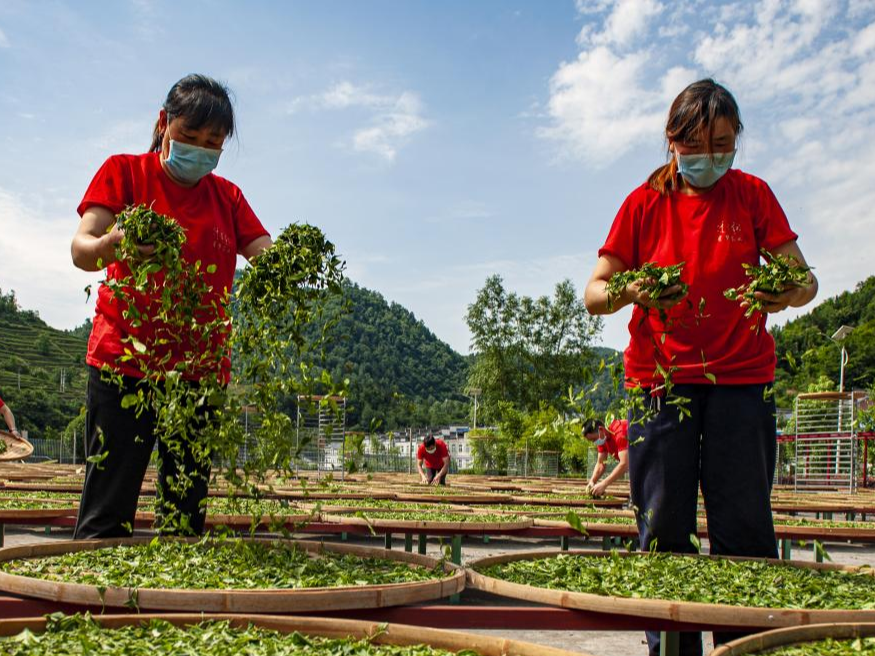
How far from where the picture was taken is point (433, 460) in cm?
1498

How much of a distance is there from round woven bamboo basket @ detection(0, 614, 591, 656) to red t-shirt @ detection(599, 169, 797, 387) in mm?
1274

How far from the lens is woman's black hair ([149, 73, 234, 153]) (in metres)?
2.79

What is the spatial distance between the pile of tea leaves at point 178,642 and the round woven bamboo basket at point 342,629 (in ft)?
0.05

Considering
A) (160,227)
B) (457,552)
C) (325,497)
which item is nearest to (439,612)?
(160,227)

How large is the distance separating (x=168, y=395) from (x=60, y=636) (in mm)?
892

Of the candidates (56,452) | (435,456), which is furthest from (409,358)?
(435,456)

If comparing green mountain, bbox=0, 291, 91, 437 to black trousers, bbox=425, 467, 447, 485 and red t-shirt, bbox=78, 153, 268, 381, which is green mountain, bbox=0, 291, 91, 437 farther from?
red t-shirt, bbox=78, 153, 268, 381

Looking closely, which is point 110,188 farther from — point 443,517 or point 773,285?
point 443,517

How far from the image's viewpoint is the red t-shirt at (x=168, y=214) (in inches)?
109

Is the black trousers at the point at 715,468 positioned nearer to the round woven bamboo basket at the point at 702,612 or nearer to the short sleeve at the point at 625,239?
the short sleeve at the point at 625,239

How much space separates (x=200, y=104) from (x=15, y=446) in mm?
8102

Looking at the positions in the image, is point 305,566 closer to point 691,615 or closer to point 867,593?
point 691,615

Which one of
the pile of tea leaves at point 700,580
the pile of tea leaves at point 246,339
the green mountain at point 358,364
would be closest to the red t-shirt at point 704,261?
the pile of tea leaves at point 700,580

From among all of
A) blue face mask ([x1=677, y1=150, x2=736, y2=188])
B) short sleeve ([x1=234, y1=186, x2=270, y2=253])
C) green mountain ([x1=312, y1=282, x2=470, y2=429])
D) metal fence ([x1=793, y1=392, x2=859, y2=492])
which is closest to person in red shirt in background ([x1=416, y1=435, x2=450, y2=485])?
metal fence ([x1=793, y1=392, x2=859, y2=492])
